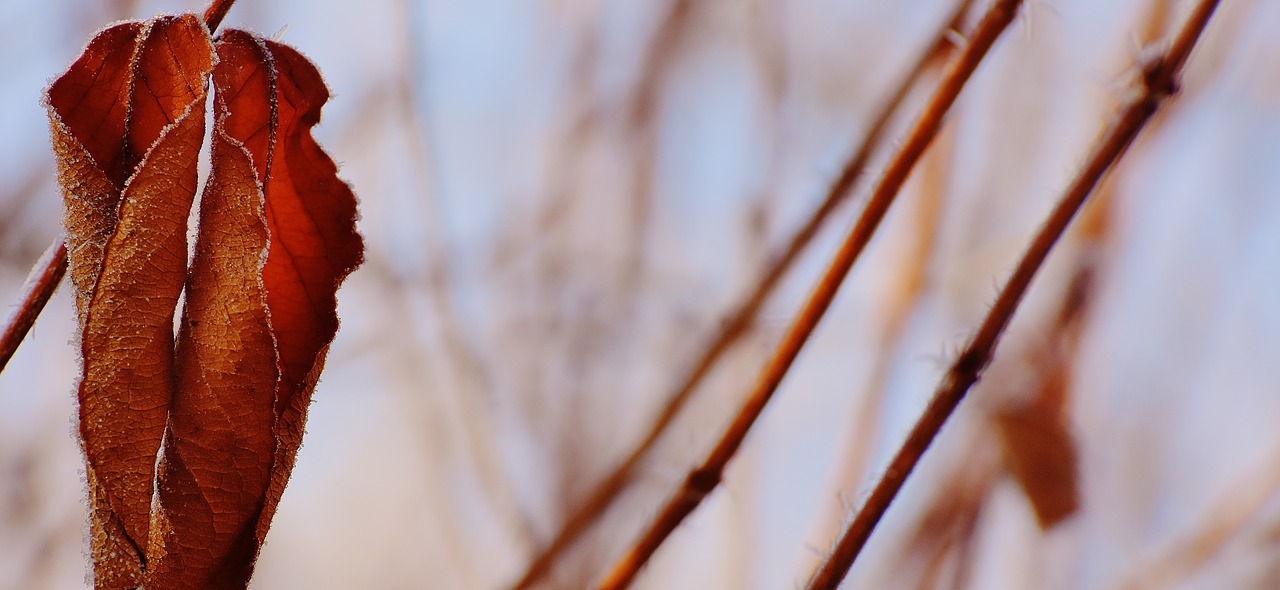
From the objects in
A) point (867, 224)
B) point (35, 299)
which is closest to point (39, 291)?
point (35, 299)

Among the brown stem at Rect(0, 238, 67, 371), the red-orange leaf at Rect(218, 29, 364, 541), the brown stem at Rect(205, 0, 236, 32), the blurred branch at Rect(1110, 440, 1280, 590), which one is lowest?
the brown stem at Rect(0, 238, 67, 371)

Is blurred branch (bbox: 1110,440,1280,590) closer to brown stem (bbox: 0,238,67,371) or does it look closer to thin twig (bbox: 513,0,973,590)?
thin twig (bbox: 513,0,973,590)

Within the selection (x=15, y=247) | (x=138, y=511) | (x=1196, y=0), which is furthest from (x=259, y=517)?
(x=15, y=247)

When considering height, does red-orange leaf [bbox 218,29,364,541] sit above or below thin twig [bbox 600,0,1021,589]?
below

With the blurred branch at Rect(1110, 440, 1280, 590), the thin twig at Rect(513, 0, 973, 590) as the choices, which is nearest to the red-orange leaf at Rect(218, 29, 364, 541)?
the thin twig at Rect(513, 0, 973, 590)

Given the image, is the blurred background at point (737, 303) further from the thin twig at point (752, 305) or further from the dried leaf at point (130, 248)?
the dried leaf at point (130, 248)

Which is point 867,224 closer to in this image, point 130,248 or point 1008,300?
point 1008,300
